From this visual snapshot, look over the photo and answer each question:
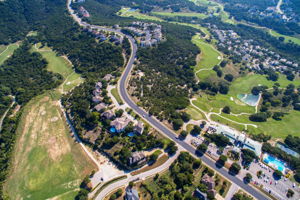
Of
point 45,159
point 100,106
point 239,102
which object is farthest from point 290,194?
point 45,159

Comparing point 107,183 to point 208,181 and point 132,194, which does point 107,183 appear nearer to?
point 132,194

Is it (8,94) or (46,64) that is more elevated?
(46,64)

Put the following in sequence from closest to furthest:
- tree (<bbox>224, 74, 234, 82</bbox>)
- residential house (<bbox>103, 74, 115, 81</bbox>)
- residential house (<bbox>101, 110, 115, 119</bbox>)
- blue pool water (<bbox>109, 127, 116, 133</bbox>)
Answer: blue pool water (<bbox>109, 127, 116, 133</bbox>), residential house (<bbox>101, 110, 115, 119</bbox>), residential house (<bbox>103, 74, 115, 81</bbox>), tree (<bbox>224, 74, 234, 82</bbox>)

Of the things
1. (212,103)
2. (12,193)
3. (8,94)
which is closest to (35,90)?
(8,94)

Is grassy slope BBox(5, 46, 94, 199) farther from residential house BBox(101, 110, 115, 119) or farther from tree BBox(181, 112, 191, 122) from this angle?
tree BBox(181, 112, 191, 122)

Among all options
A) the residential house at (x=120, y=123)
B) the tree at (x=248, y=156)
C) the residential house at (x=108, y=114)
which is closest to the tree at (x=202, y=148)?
the tree at (x=248, y=156)

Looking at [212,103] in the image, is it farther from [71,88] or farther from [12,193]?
[12,193]

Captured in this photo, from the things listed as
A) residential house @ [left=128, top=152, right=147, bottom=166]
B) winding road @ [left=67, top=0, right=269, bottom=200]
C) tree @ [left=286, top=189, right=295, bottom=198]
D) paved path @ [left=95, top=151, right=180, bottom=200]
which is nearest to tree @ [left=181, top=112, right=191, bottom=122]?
winding road @ [left=67, top=0, right=269, bottom=200]
